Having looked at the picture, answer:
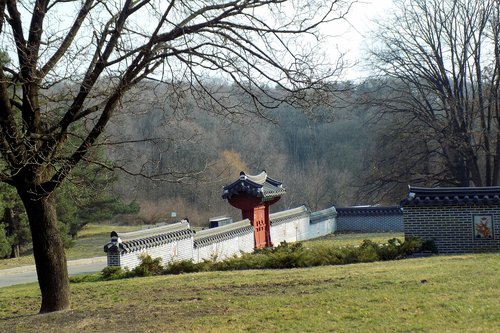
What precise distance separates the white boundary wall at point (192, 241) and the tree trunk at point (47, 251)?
6.29 meters

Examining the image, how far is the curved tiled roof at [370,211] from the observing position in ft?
112

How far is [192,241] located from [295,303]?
11.0 m

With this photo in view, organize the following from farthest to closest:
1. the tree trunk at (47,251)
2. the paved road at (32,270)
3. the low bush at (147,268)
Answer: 1. the paved road at (32,270)
2. the low bush at (147,268)
3. the tree trunk at (47,251)

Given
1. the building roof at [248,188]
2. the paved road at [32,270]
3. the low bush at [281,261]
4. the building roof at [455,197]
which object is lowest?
the paved road at [32,270]

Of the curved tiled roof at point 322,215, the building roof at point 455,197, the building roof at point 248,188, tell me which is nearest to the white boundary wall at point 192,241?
the building roof at point 248,188

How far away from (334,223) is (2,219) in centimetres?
1655

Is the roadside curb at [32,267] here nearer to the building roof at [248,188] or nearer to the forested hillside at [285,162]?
the building roof at [248,188]

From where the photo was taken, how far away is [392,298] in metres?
9.40

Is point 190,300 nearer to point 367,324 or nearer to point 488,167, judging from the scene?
point 367,324

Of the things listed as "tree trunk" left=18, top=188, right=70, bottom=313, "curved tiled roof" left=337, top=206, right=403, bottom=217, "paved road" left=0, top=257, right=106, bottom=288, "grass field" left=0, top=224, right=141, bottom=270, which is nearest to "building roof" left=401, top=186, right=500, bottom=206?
"tree trunk" left=18, top=188, right=70, bottom=313

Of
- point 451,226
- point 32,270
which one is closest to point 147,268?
point 451,226

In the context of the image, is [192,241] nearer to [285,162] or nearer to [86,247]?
[86,247]

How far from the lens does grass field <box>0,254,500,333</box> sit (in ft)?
26.4

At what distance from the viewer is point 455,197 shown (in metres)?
18.1
